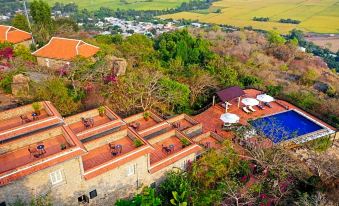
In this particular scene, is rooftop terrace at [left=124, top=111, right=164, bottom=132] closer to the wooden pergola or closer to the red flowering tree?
the wooden pergola

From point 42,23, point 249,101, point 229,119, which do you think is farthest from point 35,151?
point 42,23

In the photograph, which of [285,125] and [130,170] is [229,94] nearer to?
[285,125]

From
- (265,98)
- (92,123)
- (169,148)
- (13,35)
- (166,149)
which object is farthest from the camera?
(13,35)

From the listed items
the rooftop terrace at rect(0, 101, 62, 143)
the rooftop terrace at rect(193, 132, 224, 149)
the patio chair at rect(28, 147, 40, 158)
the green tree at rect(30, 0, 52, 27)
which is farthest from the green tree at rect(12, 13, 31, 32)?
the patio chair at rect(28, 147, 40, 158)

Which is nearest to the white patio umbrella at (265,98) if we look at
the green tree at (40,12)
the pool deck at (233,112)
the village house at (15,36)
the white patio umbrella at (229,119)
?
the pool deck at (233,112)

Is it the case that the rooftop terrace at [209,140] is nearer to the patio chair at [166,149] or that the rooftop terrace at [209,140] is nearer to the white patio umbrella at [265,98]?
the patio chair at [166,149]

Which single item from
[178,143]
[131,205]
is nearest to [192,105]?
[178,143]
